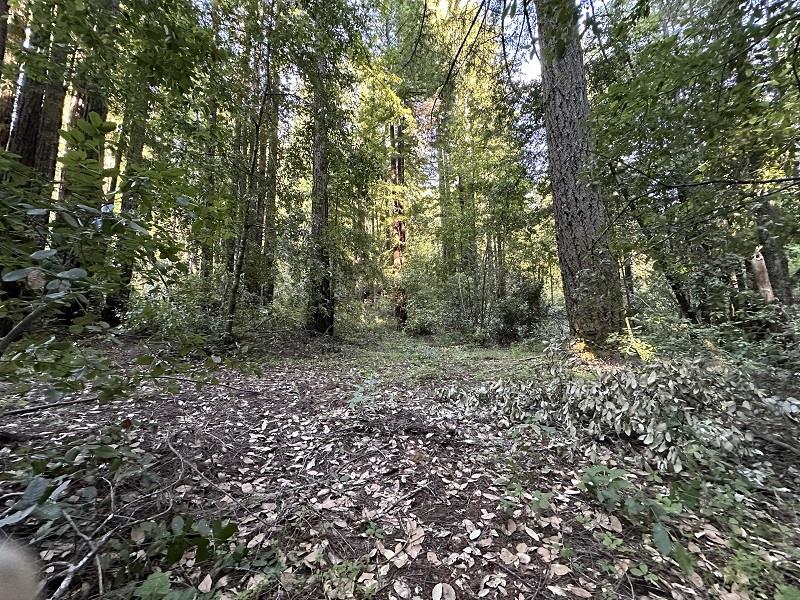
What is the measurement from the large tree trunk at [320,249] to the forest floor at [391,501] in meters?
3.21

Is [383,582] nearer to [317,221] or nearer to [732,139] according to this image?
[732,139]

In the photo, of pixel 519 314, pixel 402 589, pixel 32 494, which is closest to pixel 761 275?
pixel 519 314

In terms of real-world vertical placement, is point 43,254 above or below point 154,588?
above

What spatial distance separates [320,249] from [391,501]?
16.5 ft

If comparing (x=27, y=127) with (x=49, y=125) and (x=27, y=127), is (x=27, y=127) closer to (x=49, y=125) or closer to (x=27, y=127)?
(x=27, y=127)

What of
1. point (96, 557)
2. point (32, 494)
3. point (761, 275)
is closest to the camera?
point (32, 494)

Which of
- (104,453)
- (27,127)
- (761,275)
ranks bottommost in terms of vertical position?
(104,453)

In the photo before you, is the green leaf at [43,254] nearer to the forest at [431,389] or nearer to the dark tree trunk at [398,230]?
the forest at [431,389]

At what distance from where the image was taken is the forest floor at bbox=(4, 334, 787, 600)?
5.11ft

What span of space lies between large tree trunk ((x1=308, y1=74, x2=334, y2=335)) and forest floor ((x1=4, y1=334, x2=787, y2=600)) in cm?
321

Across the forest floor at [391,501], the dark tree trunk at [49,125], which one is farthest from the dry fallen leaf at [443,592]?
the dark tree trunk at [49,125]

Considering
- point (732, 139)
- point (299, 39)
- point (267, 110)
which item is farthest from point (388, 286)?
point (732, 139)

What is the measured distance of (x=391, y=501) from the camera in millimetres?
2080

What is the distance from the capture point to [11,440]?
2.21 meters
